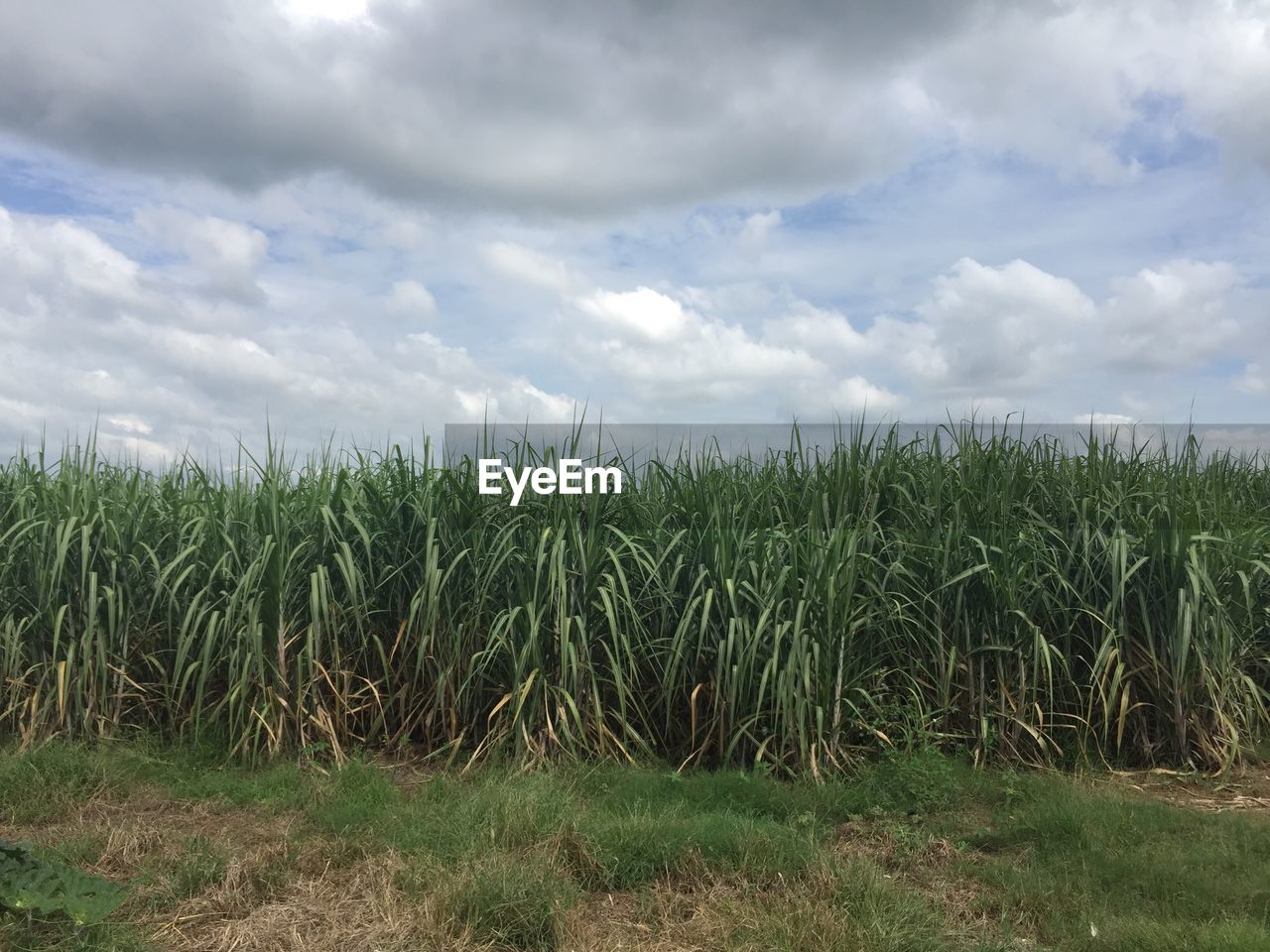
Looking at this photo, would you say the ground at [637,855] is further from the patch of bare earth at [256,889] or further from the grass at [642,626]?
the grass at [642,626]

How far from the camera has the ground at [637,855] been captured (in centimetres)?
281

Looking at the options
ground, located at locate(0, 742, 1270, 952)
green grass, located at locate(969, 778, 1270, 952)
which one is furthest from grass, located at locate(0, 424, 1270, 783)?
Answer: green grass, located at locate(969, 778, 1270, 952)

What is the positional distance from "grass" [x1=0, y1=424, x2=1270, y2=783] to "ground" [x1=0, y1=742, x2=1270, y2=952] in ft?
0.95

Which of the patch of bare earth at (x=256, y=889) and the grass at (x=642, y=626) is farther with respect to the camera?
the grass at (x=642, y=626)

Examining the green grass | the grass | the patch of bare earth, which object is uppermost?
the grass

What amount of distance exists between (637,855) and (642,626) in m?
1.45

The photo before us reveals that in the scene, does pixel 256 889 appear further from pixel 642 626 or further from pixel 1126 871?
pixel 1126 871

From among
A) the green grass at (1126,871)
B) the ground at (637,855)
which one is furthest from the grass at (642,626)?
the green grass at (1126,871)

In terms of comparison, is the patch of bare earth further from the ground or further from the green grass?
the green grass

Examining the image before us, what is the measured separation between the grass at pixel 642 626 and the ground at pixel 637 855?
29 centimetres

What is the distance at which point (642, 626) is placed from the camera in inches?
179

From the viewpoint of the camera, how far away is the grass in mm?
4254

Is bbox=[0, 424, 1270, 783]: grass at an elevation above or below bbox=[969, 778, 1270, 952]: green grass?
above

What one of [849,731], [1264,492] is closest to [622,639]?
[849,731]
